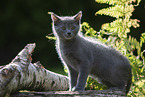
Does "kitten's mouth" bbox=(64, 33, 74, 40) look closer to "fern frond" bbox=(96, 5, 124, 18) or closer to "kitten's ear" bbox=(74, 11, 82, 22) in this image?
"kitten's ear" bbox=(74, 11, 82, 22)

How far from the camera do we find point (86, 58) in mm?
2355

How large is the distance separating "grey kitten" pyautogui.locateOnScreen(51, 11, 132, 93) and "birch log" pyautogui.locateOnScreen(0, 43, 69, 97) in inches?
10.2

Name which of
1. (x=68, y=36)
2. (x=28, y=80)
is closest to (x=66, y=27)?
(x=68, y=36)

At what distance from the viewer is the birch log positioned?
1.59 metres

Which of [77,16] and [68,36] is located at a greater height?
[77,16]

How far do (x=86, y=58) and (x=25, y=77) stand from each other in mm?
766

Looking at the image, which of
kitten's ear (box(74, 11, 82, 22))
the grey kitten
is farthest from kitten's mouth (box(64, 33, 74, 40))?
kitten's ear (box(74, 11, 82, 22))

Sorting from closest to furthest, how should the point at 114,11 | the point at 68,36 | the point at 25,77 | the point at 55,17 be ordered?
the point at 25,77 < the point at 68,36 < the point at 55,17 < the point at 114,11

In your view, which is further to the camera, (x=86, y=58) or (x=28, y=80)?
(x=86, y=58)

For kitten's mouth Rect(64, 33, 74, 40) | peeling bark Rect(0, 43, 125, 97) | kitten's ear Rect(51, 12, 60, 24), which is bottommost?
peeling bark Rect(0, 43, 125, 97)

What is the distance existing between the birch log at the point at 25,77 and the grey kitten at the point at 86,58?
10.2 inches

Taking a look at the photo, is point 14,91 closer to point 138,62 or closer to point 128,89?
point 128,89

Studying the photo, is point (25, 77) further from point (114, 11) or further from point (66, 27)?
point (114, 11)

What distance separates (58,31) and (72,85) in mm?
694
